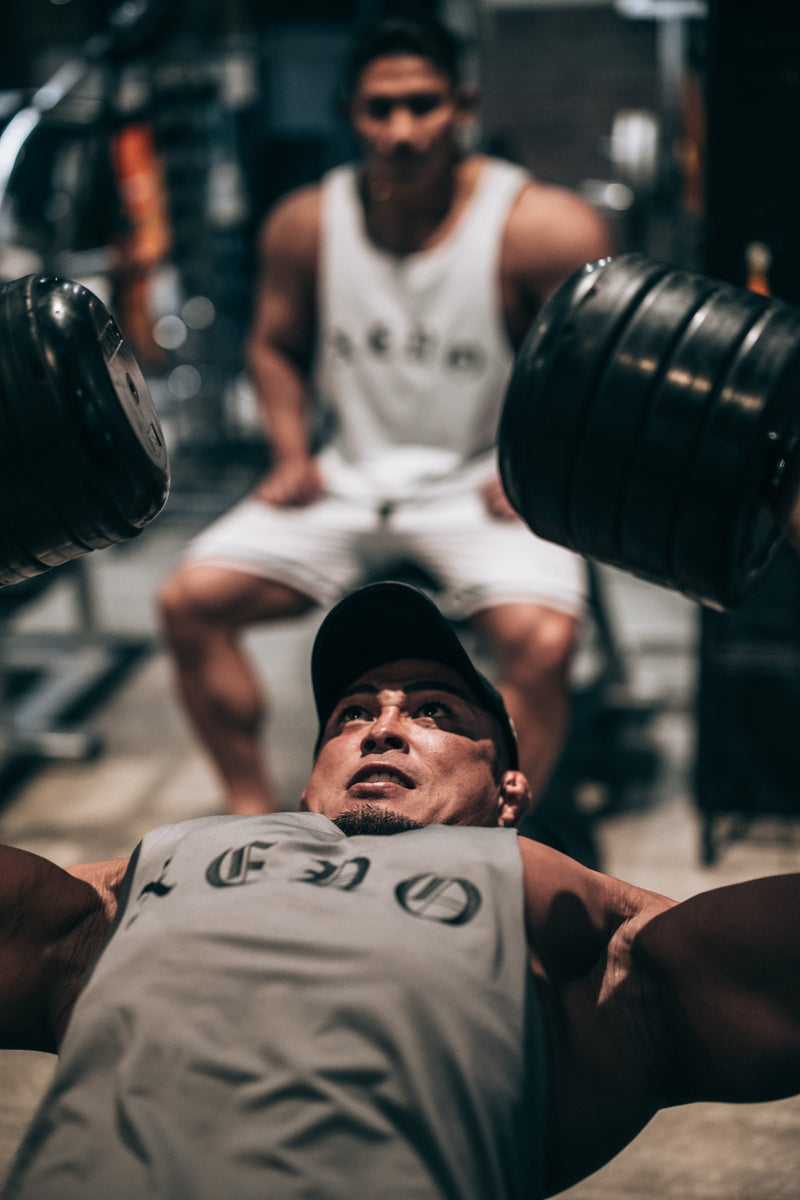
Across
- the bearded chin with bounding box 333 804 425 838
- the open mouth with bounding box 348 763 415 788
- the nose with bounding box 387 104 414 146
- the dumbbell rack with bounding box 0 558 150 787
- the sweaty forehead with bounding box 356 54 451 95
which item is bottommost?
the dumbbell rack with bounding box 0 558 150 787

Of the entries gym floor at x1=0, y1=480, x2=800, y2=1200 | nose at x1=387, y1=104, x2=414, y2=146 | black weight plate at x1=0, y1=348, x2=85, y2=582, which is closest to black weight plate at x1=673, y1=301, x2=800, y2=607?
black weight plate at x1=0, y1=348, x2=85, y2=582

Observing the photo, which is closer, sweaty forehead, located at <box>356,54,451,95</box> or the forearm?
the forearm

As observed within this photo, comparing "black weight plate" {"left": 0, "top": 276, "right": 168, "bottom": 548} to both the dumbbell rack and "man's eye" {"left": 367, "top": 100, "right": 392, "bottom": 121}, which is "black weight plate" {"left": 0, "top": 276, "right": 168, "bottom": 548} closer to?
"man's eye" {"left": 367, "top": 100, "right": 392, "bottom": 121}

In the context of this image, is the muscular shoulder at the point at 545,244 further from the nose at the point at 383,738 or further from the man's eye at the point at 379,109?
the nose at the point at 383,738

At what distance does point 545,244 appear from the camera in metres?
2.21

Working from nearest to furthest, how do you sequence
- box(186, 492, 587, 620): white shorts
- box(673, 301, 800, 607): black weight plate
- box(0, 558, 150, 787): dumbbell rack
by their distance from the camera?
box(673, 301, 800, 607): black weight plate < box(186, 492, 587, 620): white shorts < box(0, 558, 150, 787): dumbbell rack

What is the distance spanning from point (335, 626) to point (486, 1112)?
0.58m

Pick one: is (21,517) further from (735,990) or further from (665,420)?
(735,990)

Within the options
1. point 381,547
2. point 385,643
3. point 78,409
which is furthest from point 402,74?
point 78,409

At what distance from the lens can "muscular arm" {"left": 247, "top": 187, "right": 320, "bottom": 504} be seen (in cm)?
240

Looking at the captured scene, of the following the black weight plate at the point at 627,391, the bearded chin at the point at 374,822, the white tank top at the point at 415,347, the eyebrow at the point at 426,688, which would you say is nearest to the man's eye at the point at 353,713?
the eyebrow at the point at 426,688

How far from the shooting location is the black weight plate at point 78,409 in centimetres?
99

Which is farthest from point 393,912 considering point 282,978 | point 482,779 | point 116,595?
point 116,595

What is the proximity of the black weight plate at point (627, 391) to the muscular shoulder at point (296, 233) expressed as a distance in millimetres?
1487
